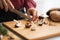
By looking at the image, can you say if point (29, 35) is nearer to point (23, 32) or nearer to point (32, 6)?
point (23, 32)

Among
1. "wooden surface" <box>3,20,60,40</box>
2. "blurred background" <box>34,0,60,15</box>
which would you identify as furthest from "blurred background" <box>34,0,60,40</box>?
"wooden surface" <box>3,20,60,40</box>

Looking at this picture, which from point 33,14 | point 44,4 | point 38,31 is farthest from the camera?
point 44,4

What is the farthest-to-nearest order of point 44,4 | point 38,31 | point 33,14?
point 44,4, point 33,14, point 38,31

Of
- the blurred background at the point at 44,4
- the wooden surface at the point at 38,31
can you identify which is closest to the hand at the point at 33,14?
the wooden surface at the point at 38,31

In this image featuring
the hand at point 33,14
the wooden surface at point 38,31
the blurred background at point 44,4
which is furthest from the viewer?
the blurred background at point 44,4

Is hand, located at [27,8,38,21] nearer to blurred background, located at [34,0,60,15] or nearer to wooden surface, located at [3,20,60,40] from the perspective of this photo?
wooden surface, located at [3,20,60,40]

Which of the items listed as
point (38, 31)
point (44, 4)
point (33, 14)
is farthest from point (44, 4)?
point (38, 31)

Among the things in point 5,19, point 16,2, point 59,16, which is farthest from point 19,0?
point 59,16

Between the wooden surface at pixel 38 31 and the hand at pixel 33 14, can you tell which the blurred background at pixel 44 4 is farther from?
the wooden surface at pixel 38 31

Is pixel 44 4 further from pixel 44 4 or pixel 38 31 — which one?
pixel 38 31

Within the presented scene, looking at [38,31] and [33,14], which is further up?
[33,14]

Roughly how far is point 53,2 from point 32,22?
868 millimetres

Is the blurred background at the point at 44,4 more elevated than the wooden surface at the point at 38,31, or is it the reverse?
the blurred background at the point at 44,4

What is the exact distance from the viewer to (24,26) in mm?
742
